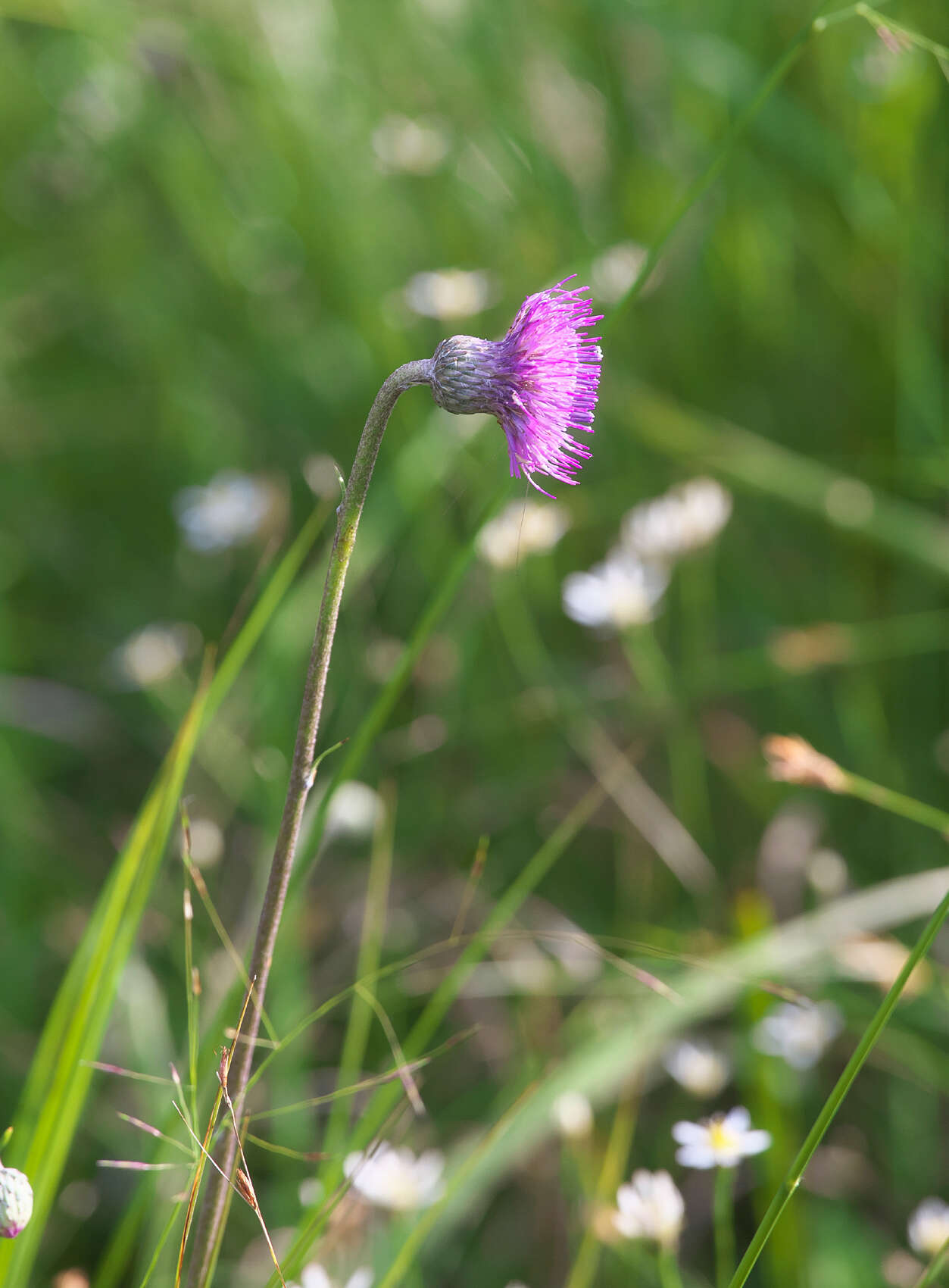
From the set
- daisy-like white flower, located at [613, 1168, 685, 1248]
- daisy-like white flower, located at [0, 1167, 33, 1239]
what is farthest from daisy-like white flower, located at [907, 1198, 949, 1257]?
daisy-like white flower, located at [0, 1167, 33, 1239]

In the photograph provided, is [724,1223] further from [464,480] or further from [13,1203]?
[464,480]

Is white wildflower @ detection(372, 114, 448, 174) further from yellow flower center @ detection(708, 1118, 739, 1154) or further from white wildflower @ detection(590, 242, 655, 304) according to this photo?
yellow flower center @ detection(708, 1118, 739, 1154)

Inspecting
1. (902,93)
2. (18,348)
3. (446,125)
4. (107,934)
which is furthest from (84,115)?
(107,934)

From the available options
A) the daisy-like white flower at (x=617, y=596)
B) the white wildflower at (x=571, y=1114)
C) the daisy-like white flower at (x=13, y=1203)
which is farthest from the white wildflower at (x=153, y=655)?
the daisy-like white flower at (x=13, y=1203)

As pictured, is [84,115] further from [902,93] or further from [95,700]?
[902,93]

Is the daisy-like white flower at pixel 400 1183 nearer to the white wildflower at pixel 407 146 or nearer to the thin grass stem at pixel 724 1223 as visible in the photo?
the thin grass stem at pixel 724 1223

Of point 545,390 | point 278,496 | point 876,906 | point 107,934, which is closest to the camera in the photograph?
point 545,390

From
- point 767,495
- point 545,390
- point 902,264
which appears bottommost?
point 767,495

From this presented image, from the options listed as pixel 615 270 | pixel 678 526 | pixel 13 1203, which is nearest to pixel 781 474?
pixel 678 526

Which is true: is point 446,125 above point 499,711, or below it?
above
